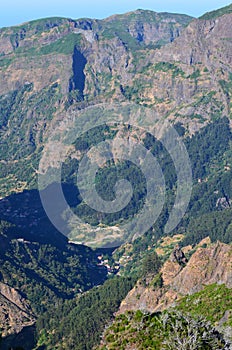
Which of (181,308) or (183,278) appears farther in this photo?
(183,278)

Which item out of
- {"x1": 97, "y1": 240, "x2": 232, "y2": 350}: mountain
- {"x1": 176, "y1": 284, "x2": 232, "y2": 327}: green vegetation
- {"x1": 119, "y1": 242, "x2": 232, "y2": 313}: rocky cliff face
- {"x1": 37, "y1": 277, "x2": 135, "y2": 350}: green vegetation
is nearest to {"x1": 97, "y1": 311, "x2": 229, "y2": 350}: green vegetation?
{"x1": 97, "y1": 240, "x2": 232, "y2": 350}: mountain

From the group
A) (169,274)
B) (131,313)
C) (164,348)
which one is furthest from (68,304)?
(164,348)

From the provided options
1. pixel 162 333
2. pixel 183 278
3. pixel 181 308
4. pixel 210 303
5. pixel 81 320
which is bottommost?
pixel 162 333

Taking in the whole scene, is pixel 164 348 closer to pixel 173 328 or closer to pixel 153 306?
pixel 173 328

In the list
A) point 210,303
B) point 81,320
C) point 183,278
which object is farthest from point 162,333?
point 81,320

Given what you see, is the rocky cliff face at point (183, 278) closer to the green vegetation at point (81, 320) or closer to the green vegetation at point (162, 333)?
the green vegetation at point (81, 320)

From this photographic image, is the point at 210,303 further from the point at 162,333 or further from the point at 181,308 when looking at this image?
the point at 162,333

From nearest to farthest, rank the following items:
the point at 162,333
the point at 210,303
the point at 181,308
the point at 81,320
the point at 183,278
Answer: the point at 162,333, the point at 210,303, the point at 181,308, the point at 183,278, the point at 81,320

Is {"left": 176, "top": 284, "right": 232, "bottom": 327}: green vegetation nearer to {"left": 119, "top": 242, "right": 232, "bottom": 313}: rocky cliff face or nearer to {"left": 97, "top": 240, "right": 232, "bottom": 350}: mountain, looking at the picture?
{"left": 97, "top": 240, "right": 232, "bottom": 350}: mountain

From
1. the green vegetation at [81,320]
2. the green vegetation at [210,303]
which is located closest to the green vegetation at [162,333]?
the green vegetation at [210,303]
